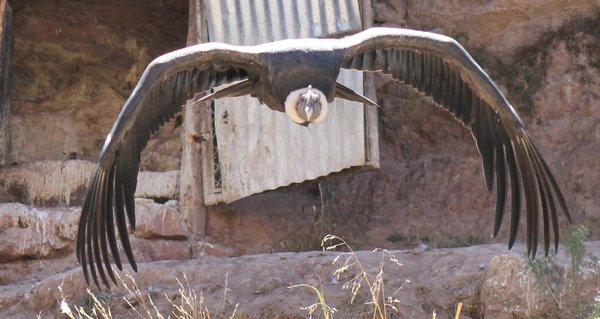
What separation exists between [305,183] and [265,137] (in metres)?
0.48

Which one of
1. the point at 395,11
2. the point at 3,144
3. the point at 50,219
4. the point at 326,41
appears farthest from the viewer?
the point at 395,11

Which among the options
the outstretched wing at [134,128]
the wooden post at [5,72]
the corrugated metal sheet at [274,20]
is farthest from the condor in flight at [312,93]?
the wooden post at [5,72]

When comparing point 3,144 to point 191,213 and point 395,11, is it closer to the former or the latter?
point 191,213

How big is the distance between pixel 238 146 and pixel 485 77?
6.91 feet

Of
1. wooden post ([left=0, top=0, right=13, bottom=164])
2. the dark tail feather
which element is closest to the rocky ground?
the dark tail feather

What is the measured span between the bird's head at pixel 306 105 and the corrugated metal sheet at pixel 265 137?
4.34 ft

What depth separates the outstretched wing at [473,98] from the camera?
6.52m

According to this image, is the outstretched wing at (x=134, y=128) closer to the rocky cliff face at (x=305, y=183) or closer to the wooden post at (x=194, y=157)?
the rocky cliff face at (x=305, y=183)

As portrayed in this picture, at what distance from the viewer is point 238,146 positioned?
26.9 ft

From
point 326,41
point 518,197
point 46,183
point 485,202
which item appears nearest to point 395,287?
point 518,197

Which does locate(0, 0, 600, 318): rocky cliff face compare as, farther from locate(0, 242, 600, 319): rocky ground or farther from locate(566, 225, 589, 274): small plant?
locate(566, 225, 589, 274): small plant

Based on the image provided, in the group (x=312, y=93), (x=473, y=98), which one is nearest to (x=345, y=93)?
(x=312, y=93)

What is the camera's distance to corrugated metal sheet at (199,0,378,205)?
813cm

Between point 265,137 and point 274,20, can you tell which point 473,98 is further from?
point 274,20
